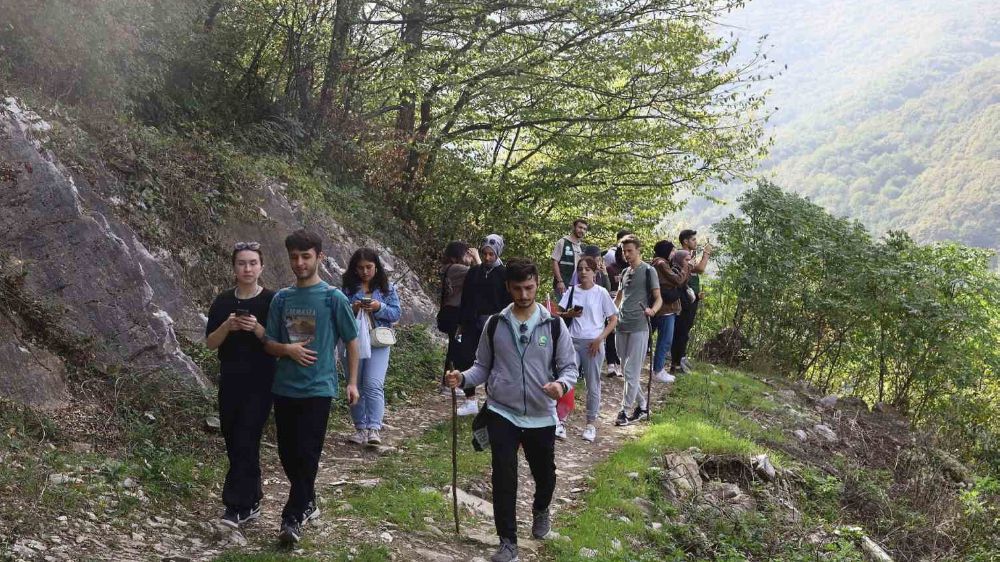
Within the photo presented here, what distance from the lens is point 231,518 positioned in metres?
5.73

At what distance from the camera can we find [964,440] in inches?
607

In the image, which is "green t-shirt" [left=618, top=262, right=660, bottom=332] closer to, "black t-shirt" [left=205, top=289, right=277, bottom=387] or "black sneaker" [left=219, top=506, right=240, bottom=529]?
"black t-shirt" [left=205, top=289, right=277, bottom=387]

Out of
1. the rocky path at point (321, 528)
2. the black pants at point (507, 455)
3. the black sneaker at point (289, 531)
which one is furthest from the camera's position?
the black pants at point (507, 455)

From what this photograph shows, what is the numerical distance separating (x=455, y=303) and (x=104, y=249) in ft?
12.4

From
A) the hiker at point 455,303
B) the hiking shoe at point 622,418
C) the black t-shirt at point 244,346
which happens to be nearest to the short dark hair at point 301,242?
the black t-shirt at point 244,346

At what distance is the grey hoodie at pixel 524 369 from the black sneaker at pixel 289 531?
4.89ft

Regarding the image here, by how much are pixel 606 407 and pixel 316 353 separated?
6732 millimetres

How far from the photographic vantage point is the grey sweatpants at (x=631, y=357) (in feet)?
32.7

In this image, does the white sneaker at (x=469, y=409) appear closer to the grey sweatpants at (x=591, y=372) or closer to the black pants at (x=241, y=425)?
the grey sweatpants at (x=591, y=372)

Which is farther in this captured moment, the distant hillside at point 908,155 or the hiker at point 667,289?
the distant hillside at point 908,155

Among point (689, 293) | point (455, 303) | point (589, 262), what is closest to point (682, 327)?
point (689, 293)

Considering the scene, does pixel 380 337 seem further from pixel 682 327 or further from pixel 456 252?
pixel 682 327

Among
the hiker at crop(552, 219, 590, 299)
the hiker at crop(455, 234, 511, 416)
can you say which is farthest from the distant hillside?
the hiker at crop(455, 234, 511, 416)

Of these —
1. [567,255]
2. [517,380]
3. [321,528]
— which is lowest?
[321,528]
